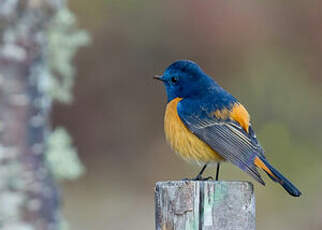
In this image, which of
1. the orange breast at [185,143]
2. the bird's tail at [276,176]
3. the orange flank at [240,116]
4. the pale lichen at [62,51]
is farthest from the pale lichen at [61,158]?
the orange flank at [240,116]

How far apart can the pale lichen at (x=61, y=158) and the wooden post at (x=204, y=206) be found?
0.71 metres

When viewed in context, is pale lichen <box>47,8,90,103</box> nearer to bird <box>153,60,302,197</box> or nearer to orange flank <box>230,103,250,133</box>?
bird <box>153,60,302,197</box>

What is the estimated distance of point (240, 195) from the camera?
3510mm

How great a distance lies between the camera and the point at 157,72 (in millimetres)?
9969

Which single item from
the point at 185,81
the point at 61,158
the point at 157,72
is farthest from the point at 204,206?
the point at 157,72

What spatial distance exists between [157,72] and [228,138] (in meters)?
5.12

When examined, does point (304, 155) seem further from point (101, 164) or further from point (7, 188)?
point (7, 188)

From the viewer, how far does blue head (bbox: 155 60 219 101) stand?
558 centimetres

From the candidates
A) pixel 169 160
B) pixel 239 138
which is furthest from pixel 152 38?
pixel 239 138

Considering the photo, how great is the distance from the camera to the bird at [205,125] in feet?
15.8

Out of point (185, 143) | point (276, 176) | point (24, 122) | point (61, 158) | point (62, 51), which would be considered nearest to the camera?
point (24, 122)

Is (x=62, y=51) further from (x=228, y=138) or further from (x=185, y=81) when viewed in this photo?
(x=185, y=81)

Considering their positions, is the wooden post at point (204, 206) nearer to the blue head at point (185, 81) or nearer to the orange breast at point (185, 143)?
the orange breast at point (185, 143)

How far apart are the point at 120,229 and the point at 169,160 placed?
1489 millimetres
